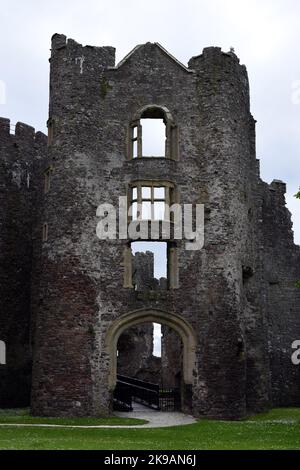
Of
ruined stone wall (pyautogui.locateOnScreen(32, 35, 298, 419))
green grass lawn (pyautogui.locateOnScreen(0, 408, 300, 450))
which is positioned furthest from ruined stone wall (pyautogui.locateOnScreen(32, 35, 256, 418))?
green grass lawn (pyautogui.locateOnScreen(0, 408, 300, 450))

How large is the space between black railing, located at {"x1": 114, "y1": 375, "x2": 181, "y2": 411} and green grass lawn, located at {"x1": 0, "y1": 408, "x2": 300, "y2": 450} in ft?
19.2

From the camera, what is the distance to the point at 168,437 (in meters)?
21.5

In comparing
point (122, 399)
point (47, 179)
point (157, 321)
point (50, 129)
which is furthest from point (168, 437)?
point (50, 129)

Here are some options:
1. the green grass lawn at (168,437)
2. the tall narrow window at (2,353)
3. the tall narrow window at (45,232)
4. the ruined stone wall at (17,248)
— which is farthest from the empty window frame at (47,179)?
the green grass lawn at (168,437)

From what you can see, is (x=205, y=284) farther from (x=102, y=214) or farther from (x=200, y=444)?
(x=200, y=444)

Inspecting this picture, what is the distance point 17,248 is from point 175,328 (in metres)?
10.8

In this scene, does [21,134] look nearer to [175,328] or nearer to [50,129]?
[50,129]

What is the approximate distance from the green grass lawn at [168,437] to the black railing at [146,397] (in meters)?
5.84

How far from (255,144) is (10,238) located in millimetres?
13311

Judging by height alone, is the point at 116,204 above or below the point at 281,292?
above

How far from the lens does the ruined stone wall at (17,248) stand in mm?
35656

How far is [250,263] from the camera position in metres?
33.0

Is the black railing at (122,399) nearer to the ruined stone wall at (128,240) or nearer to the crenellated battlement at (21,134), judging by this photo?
the ruined stone wall at (128,240)
